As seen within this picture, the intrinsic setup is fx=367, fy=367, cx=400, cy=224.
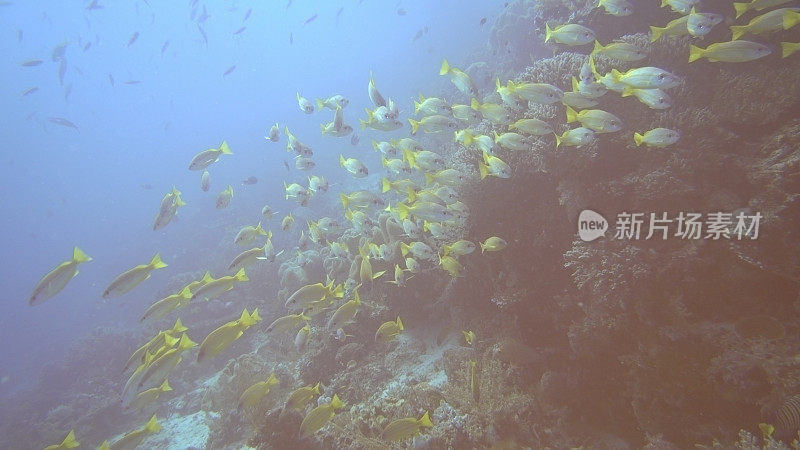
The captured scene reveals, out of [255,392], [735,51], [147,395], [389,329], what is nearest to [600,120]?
[735,51]

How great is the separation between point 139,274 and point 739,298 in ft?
24.1

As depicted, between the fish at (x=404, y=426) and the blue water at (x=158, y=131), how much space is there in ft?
53.3

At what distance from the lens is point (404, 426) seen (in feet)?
13.6

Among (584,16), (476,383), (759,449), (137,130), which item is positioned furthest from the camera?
(137,130)

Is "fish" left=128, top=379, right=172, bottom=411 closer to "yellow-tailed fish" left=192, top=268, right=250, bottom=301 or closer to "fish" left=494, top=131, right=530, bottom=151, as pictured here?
"yellow-tailed fish" left=192, top=268, right=250, bottom=301

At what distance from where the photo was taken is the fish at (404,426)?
4.11 m

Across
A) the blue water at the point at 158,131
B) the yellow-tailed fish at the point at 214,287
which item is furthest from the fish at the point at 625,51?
the blue water at the point at 158,131

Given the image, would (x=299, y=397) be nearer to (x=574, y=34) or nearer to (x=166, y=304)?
(x=166, y=304)

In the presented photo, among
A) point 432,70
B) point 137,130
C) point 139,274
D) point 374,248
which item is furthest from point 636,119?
point 137,130

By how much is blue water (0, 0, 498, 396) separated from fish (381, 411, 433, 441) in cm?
1625

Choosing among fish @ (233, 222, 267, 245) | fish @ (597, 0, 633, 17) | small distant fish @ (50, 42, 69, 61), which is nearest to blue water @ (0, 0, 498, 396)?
small distant fish @ (50, 42, 69, 61)

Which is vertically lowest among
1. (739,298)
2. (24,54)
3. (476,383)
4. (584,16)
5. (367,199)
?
(476,383)

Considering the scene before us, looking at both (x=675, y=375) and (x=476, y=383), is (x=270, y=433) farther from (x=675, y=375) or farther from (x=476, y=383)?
(x=675, y=375)

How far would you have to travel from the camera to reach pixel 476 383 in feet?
16.1
